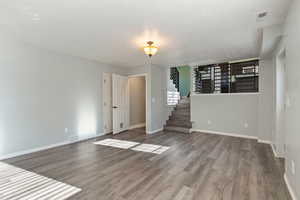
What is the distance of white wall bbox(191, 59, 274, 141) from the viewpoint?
437cm

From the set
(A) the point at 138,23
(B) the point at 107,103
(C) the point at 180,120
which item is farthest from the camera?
(C) the point at 180,120

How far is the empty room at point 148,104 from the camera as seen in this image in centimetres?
219

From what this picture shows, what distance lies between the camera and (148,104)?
19.3 ft

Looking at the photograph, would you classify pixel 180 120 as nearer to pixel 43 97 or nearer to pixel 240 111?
pixel 240 111

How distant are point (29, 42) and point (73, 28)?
1.49 metres

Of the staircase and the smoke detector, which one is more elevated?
the smoke detector

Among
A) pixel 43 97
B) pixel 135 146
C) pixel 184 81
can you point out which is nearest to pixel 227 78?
pixel 184 81

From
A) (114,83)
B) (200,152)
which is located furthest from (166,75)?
(200,152)

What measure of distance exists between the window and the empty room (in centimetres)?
6

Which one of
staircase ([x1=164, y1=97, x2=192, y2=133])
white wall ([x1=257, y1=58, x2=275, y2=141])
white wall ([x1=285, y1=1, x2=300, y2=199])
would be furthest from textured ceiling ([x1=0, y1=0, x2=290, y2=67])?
staircase ([x1=164, y1=97, x2=192, y2=133])

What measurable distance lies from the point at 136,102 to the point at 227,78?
3938mm

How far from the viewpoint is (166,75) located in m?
6.78

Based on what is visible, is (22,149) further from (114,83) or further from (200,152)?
(200,152)

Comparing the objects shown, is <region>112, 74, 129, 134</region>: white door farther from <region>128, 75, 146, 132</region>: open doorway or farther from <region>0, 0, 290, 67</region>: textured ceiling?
<region>0, 0, 290, 67</region>: textured ceiling
